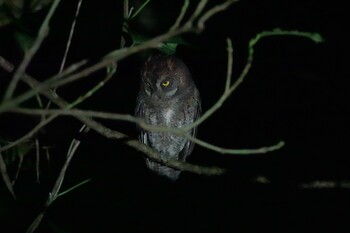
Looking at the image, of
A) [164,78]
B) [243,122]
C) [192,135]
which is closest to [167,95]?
[164,78]

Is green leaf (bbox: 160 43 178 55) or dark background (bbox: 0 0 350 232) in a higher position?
dark background (bbox: 0 0 350 232)

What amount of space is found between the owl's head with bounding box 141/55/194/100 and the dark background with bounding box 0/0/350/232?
0.71ft

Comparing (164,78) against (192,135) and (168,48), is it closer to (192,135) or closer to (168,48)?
(192,135)

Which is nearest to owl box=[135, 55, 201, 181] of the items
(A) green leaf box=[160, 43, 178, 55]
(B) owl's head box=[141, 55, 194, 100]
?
(B) owl's head box=[141, 55, 194, 100]

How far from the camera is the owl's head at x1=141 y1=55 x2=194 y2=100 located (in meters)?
3.21

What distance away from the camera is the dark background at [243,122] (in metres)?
3.67

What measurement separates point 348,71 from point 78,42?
2.28m

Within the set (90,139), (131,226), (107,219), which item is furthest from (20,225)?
(131,226)

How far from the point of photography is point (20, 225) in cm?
164

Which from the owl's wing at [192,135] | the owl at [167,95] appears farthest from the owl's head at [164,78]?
the owl's wing at [192,135]

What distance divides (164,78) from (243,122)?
5.15 ft

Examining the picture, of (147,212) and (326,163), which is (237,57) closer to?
(326,163)

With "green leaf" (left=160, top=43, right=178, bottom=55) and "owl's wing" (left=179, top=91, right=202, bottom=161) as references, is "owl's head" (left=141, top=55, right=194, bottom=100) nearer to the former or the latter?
"owl's wing" (left=179, top=91, right=202, bottom=161)

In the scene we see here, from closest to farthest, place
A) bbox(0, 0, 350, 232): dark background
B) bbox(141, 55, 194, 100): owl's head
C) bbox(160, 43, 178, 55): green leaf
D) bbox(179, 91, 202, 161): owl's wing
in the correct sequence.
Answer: bbox(160, 43, 178, 55): green leaf < bbox(141, 55, 194, 100): owl's head < bbox(179, 91, 202, 161): owl's wing < bbox(0, 0, 350, 232): dark background
